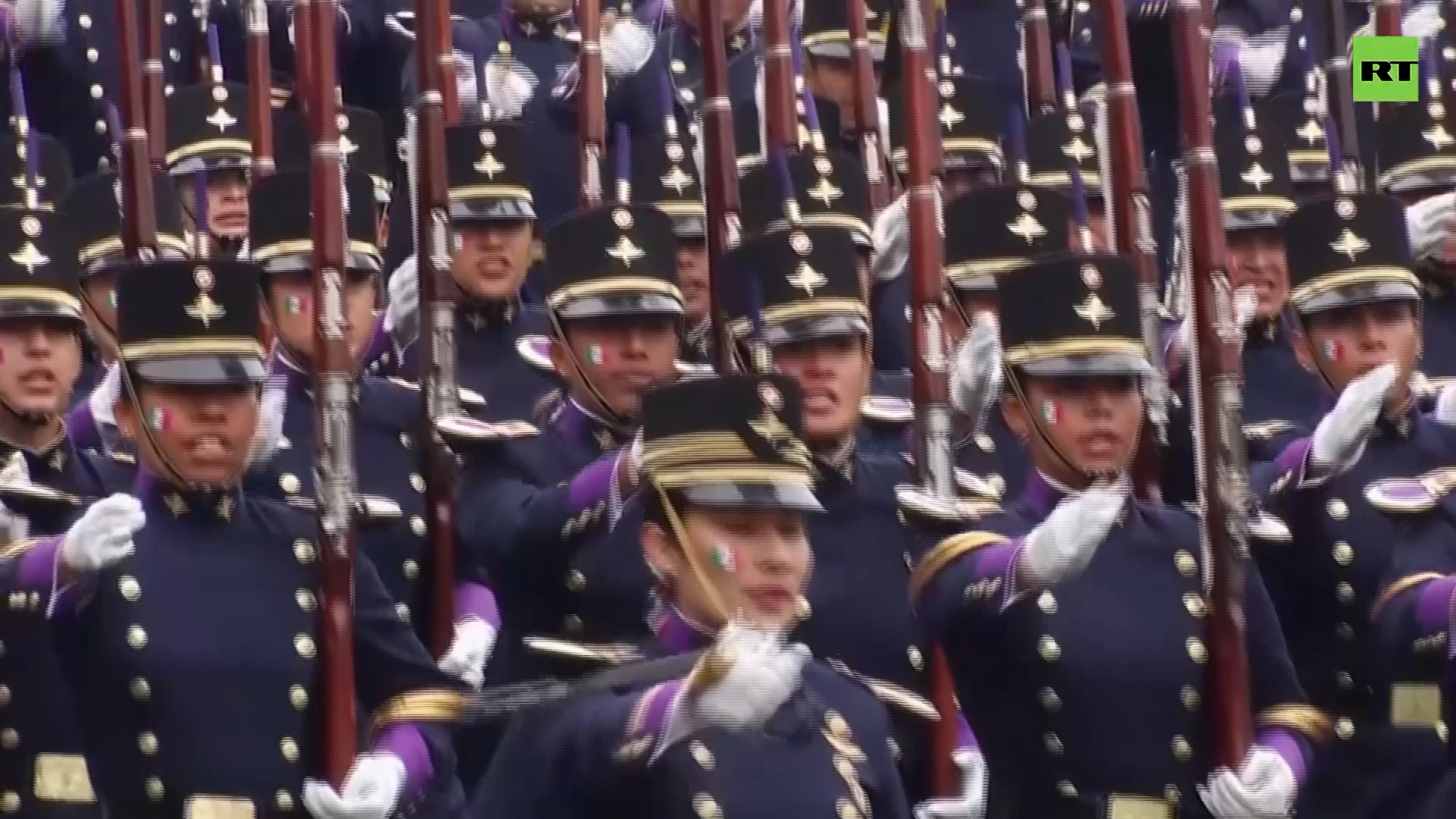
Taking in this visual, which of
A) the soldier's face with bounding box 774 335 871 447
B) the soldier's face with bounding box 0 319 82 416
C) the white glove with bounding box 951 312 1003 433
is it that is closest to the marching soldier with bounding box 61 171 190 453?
the soldier's face with bounding box 0 319 82 416

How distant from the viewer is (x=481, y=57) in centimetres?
979

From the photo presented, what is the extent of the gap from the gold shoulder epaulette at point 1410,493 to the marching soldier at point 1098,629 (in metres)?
0.56

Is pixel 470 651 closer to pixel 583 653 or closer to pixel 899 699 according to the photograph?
pixel 899 699

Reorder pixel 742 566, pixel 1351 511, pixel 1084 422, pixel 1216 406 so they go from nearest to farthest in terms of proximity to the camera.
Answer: pixel 742 566 → pixel 1084 422 → pixel 1216 406 → pixel 1351 511

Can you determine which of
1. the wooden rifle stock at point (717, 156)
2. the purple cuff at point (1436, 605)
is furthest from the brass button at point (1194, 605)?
the wooden rifle stock at point (717, 156)

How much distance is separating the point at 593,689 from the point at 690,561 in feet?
0.97

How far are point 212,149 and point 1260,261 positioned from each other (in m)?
3.31

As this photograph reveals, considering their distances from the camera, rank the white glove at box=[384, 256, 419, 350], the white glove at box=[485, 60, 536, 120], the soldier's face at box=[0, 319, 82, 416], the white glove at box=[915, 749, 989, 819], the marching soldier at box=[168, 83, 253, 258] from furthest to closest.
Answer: the white glove at box=[485, 60, 536, 120] < the marching soldier at box=[168, 83, 253, 258] < the white glove at box=[384, 256, 419, 350] < the soldier's face at box=[0, 319, 82, 416] < the white glove at box=[915, 749, 989, 819]

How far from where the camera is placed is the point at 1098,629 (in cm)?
651

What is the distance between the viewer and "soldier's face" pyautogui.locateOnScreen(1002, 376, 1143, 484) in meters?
6.47

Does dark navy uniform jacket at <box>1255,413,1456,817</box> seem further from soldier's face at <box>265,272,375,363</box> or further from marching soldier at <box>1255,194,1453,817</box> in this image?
soldier's face at <box>265,272,375,363</box>

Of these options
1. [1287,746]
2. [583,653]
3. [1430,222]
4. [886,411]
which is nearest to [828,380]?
[886,411]

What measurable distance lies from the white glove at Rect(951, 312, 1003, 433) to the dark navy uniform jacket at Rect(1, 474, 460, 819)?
1.80 m

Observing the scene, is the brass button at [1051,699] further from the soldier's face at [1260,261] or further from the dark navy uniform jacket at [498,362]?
the soldier's face at [1260,261]
